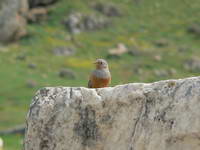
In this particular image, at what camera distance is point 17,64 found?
175 ft

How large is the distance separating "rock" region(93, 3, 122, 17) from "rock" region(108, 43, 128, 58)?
1059cm

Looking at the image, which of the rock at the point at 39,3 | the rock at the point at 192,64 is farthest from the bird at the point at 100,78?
the rock at the point at 39,3

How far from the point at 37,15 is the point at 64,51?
10732 millimetres

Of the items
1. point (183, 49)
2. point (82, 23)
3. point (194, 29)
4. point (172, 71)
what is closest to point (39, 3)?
point (82, 23)

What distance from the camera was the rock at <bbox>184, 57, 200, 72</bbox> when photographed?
54.9m

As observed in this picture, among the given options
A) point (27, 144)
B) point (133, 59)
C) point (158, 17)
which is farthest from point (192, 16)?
point (27, 144)

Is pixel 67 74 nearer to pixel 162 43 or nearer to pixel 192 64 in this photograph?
pixel 192 64

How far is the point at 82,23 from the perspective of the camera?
6738cm

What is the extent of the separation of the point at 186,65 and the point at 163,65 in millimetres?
1968

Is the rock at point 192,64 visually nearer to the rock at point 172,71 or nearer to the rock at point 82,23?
the rock at point 172,71

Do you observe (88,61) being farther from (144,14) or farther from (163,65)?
(144,14)

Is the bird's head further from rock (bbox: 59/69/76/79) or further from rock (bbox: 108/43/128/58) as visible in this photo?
rock (bbox: 108/43/128/58)

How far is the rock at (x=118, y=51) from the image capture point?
58.0 metres

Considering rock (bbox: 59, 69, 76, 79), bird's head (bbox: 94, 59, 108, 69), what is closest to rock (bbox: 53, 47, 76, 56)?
rock (bbox: 59, 69, 76, 79)
